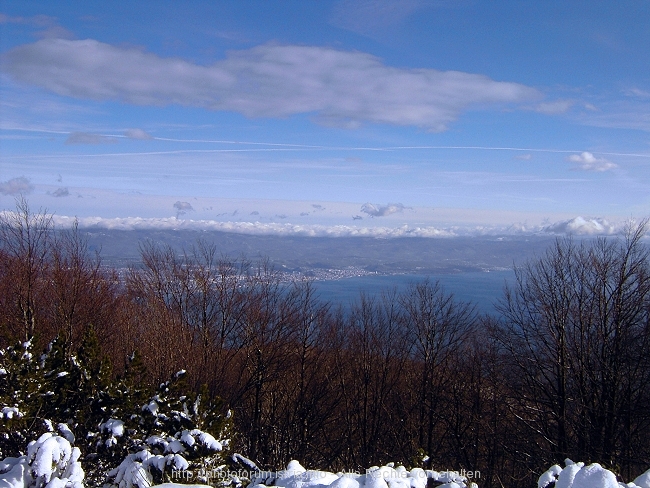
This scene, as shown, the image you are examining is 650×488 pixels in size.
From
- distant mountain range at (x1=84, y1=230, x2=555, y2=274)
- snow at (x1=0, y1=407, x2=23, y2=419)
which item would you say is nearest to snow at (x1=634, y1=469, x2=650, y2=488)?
snow at (x1=0, y1=407, x2=23, y2=419)

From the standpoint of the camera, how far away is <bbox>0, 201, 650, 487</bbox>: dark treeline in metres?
13.9

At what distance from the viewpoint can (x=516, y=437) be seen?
49.1ft

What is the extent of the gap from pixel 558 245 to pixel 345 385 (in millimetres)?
9738

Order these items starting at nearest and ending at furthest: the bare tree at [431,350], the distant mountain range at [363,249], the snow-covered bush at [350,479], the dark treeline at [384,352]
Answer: the snow-covered bush at [350,479] < the dark treeline at [384,352] < the bare tree at [431,350] < the distant mountain range at [363,249]

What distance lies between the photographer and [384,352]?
66.7ft

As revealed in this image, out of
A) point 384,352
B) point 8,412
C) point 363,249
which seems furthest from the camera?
point 363,249

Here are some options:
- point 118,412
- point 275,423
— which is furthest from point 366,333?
point 118,412

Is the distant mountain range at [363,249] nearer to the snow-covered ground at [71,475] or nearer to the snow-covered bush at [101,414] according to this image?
the snow-covered bush at [101,414]

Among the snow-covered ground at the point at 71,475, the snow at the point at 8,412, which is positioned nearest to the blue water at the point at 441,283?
the snow at the point at 8,412

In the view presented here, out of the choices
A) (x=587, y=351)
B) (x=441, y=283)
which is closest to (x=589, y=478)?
(x=587, y=351)

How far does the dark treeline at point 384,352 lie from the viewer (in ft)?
45.8

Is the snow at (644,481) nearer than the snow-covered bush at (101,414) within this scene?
Yes

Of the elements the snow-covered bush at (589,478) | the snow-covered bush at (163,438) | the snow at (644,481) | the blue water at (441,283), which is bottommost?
the blue water at (441,283)

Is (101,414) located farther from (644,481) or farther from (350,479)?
(644,481)
